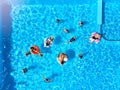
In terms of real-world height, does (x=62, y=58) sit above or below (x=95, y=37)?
below

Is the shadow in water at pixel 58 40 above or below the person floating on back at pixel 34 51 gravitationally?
above

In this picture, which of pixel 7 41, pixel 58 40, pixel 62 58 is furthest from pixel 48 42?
pixel 7 41

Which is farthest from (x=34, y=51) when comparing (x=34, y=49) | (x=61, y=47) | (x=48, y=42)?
(x=61, y=47)

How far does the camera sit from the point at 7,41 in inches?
94.4

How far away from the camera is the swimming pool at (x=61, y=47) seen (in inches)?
94.0

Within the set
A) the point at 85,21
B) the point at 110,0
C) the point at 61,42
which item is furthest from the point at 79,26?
the point at 110,0

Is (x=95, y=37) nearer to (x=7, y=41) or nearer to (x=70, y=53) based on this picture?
(x=70, y=53)

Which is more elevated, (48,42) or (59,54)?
(48,42)

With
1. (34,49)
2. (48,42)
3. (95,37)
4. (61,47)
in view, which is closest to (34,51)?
(34,49)

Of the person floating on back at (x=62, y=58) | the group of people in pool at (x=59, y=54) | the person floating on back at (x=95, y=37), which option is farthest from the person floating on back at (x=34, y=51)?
the person floating on back at (x=95, y=37)

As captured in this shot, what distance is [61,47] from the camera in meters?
2.39

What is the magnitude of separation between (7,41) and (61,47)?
22.0 inches

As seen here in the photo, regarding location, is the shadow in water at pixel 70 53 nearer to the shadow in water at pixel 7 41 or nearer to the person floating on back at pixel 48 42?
the person floating on back at pixel 48 42

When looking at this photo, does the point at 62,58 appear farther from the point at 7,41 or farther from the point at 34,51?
the point at 7,41
